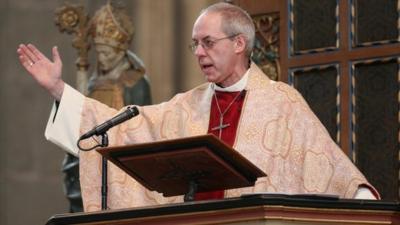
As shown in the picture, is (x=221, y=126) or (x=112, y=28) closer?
(x=221, y=126)

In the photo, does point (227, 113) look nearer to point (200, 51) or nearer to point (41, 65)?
point (200, 51)

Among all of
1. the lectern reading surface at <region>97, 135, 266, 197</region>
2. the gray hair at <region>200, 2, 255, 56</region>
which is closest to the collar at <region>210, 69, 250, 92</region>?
the gray hair at <region>200, 2, 255, 56</region>

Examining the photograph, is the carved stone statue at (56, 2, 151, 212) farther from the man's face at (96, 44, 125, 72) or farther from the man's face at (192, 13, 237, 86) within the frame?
the man's face at (192, 13, 237, 86)

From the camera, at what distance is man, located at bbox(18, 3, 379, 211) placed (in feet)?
Answer: 23.1

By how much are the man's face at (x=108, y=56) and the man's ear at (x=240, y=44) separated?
3.56m

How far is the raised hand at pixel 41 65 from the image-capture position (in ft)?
23.0

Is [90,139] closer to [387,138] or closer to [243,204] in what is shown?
[243,204]

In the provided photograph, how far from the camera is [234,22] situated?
720cm

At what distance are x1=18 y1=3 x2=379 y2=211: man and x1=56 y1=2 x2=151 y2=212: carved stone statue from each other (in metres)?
3.17

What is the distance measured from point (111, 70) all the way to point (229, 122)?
353 cm

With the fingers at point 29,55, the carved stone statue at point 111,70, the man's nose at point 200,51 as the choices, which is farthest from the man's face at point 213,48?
the carved stone statue at point 111,70

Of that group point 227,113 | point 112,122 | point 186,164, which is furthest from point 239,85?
point 186,164

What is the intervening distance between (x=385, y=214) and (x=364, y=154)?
119 inches

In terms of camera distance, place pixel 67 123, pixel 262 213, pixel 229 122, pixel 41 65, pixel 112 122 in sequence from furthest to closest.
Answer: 1. pixel 229 122
2. pixel 67 123
3. pixel 41 65
4. pixel 112 122
5. pixel 262 213
